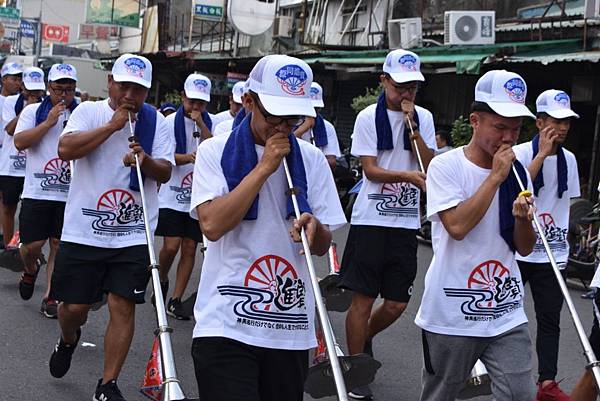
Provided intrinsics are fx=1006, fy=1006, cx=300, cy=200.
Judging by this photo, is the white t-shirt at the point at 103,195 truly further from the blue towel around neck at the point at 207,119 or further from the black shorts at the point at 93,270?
the blue towel around neck at the point at 207,119

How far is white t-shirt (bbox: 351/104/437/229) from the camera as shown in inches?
260

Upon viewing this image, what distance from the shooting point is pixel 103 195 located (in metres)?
5.95

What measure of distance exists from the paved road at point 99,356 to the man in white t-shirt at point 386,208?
63cm

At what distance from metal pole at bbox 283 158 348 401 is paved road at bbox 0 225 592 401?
2949 mm

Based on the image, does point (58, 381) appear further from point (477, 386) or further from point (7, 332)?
point (477, 386)

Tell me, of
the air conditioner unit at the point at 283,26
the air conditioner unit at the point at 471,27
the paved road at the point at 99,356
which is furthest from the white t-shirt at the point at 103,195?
the air conditioner unit at the point at 283,26

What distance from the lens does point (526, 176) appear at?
15.7 feet

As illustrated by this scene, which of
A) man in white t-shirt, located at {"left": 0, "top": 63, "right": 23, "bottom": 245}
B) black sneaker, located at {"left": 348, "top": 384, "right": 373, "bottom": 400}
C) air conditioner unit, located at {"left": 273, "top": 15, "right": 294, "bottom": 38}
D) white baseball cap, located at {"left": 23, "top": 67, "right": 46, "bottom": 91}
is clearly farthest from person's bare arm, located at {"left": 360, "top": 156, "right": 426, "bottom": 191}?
air conditioner unit, located at {"left": 273, "top": 15, "right": 294, "bottom": 38}

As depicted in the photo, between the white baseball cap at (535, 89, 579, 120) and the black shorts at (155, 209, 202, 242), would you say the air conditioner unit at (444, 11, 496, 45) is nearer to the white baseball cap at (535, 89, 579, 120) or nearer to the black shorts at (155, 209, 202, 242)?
the black shorts at (155, 209, 202, 242)

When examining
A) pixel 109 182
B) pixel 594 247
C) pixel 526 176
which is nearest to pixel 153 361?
pixel 109 182

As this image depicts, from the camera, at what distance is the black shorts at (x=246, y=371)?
3842 millimetres

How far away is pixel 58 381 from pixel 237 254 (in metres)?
3.13

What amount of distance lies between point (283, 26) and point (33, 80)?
1583 centimetres

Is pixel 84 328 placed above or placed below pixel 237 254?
below
